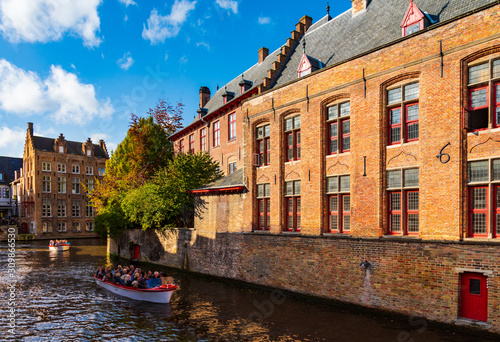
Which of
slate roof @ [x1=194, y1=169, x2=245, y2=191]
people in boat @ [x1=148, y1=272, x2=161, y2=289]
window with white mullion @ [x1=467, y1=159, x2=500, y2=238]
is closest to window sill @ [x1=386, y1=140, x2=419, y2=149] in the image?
window with white mullion @ [x1=467, y1=159, x2=500, y2=238]

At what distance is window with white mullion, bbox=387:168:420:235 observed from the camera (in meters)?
13.0

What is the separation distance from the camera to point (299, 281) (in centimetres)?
1611

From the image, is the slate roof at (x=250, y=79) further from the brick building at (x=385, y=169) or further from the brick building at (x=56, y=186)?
the brick building at (x=56, y=186)

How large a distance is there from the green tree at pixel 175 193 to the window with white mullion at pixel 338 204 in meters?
10.8

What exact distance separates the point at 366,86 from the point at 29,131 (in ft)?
192

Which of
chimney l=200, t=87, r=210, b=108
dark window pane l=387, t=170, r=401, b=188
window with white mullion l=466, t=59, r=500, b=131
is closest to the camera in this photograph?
window with white mullion l=466, t=59, r=500, b=131

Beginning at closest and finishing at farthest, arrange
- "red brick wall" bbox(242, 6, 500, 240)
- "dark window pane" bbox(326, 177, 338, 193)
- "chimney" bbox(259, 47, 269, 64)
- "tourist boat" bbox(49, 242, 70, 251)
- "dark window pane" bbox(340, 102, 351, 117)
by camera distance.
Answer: "red brick wall" bbox(242, 6, 500, 240), "dark window pane" bbox(340, 102, 351, 117), "dark window pane" bbox(326, 177, 338, 193), "chimney" bbox(259, 47, 269, 64), "tourist boat" bbox(49, 242, 70, 251)

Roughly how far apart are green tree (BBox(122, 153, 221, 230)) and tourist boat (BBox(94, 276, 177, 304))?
290 inches

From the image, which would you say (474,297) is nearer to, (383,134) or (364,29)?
(383,134)

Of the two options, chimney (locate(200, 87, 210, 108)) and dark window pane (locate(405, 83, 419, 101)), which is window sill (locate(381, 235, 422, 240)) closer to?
dark window pane (locate(405, 83, 419, 101))

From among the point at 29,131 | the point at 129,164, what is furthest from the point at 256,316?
the point at 29,131

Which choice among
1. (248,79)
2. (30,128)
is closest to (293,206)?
(248,79)

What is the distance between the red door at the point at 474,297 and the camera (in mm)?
10984

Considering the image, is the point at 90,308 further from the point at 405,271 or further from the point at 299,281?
the point at 405,271
